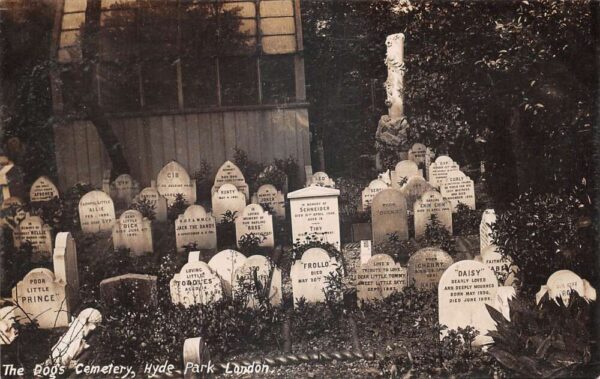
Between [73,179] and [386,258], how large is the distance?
9.10 metres

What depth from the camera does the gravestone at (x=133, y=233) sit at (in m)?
9.98

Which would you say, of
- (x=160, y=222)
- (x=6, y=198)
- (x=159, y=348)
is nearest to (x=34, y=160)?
(x=6, y=198)

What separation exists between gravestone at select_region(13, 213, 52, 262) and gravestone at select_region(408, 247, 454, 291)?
5.67 m

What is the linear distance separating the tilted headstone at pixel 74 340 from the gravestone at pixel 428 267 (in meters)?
3.89

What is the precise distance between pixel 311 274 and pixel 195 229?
284cm

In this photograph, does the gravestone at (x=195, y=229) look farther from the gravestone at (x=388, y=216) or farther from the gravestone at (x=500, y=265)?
the gravestone at (x=500, y=265)

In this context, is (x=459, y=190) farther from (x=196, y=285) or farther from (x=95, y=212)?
(x=95, y=212)

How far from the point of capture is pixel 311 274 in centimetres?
799

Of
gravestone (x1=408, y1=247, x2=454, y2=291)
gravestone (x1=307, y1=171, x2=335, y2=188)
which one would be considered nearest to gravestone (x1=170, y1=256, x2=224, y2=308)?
gravestone (x1=408, y1=247, x2=454, y2=291)

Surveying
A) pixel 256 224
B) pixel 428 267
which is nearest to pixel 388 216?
pixel 256 224

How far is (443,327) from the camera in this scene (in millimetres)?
6781

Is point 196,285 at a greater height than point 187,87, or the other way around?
point 187,87

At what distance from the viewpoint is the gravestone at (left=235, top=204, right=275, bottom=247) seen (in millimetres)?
10148

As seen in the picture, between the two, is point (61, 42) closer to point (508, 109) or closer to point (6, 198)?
point (6, 198)
